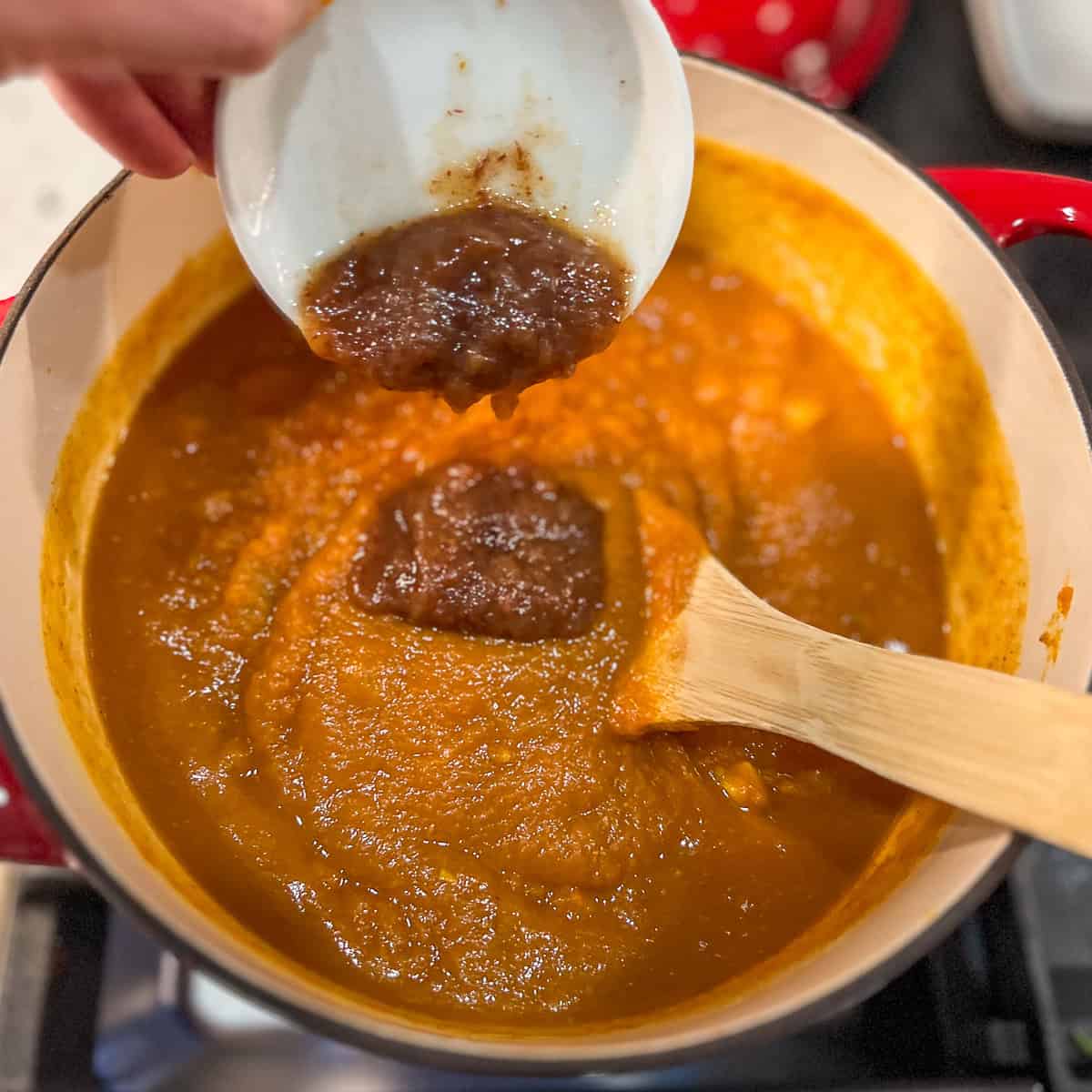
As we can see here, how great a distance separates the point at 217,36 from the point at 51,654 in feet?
2.48

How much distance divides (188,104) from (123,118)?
89 mm

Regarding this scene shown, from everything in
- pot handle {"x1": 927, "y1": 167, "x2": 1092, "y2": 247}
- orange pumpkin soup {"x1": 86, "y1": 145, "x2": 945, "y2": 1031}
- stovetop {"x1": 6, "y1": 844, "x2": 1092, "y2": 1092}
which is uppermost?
pot handle {"x1": 927, "y1": 167, "x2": 1092, "y2": 247}

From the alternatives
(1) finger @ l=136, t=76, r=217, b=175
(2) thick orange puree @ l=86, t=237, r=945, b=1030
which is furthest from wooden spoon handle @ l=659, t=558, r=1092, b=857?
(1) finger @ l=136, t=76, r=217, b=175

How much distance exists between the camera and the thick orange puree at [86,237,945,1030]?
3.68 ft

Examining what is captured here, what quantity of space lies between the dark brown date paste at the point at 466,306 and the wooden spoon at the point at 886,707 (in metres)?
0.36

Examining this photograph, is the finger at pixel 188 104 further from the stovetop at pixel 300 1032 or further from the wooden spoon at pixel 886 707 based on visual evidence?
the stovetop at pixel 300 1032

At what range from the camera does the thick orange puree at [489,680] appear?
1121 millimetres

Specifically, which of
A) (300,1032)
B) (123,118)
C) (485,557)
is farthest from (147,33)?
(300,1032)

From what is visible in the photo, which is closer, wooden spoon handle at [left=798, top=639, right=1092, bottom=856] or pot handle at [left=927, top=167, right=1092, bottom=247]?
wooden spoon handle at [left=798, top=639, right=1092, bottom=856]

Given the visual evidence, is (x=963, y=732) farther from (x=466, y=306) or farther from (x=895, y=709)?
(x=466, y=306)

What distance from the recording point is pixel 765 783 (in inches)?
48.1

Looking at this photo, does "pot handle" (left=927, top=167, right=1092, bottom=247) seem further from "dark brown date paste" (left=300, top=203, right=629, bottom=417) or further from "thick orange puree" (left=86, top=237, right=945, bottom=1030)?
"dark brown date paste" (left=300, top=203, right=629, bottom=417)

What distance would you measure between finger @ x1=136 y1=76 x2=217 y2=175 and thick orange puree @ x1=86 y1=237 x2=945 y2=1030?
1.39ft

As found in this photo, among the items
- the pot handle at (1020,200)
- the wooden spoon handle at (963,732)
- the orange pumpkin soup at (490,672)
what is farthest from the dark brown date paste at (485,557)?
the pot handle at (1020,200)
